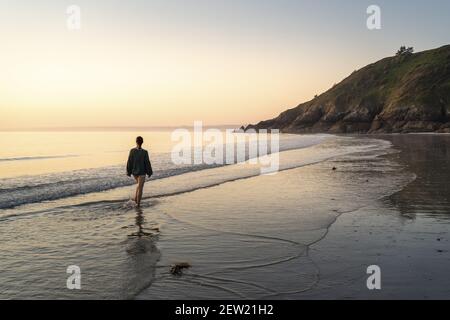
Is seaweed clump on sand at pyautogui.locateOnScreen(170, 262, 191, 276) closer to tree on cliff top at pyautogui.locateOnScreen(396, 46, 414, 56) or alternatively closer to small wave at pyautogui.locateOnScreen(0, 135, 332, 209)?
small wave at pyautogui.locateOnScreen(0, 135, 332, 209)

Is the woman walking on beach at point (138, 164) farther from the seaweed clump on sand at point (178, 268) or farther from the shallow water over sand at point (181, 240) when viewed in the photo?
the seaweed clump on sand at point (178, 268)

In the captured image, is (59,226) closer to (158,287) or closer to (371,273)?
(158,287)

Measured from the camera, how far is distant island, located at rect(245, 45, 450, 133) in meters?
95.3

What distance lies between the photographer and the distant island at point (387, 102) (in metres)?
95.3

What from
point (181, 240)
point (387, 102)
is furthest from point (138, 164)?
point (387, 102)

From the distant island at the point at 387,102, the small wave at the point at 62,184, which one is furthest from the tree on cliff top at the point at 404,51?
the small wave at the point at 62,184

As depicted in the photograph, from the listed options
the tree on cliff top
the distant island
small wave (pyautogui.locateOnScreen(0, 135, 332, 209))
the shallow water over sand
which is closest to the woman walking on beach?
the shallow water over sand

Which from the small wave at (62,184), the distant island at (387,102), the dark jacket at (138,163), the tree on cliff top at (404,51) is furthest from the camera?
the tree on cliff top at (404,51)

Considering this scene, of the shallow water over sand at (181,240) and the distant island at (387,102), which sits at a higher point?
the distant island at (387,102)

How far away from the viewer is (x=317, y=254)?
8492 millimetres

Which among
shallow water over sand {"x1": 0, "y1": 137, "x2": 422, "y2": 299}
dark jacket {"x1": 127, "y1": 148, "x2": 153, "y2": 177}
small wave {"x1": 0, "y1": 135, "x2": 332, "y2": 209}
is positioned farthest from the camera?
small wave {"x1": 0, "y1": 135, "x2": 332, "y2": 209}
